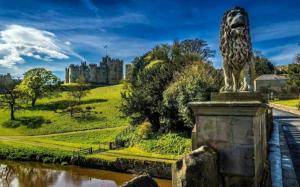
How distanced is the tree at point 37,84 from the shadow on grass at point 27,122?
11.2 meters

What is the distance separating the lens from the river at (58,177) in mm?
26266

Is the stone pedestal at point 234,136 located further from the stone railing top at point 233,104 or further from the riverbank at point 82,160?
the riverbank at point 82,160

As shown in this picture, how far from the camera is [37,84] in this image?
232 ft

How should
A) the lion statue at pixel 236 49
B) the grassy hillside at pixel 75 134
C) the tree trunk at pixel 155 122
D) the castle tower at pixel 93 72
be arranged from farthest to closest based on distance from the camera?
the castle tower at pixel 93 72 → the tree trunk at pixel 155 122 → the grassy hillside at pixel 75 134 → the lion statue at pixel 236 49

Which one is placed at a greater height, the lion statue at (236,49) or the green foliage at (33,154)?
the lion statue at (236,49)

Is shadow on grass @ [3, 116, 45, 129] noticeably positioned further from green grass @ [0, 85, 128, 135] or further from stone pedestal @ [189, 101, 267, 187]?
stone pedestal @ [189, 101, 267, 187]

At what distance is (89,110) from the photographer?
62.1 meters

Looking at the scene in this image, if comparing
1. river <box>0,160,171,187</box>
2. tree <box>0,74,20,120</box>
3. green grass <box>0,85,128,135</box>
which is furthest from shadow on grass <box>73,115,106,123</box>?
river <box>0,160,171,187</box>

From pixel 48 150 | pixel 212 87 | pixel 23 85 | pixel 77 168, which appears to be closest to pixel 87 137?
pixel 48 150

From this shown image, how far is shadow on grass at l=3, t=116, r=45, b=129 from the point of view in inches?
2208

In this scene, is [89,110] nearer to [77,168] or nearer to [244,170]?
[77,168]

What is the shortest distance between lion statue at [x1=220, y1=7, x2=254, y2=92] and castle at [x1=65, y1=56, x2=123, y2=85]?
416ft

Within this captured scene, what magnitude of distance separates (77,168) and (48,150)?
6395 millimetres

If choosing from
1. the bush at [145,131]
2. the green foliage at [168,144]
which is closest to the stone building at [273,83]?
the bush at [145,131]
